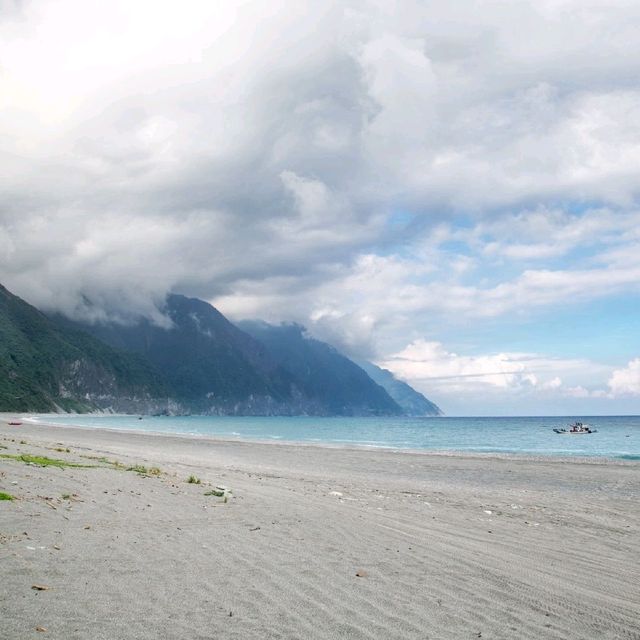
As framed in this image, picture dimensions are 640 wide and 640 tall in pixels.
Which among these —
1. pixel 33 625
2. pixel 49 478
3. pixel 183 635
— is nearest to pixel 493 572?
pixel 183 635

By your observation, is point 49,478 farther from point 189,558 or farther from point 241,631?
point 241,631

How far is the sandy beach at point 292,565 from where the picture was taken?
712cm

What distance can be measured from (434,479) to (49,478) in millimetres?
20339

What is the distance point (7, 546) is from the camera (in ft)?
31.3

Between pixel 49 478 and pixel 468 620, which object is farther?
pixel 49 478

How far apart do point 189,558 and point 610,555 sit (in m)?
9.00

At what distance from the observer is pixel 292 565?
9688 millimetres

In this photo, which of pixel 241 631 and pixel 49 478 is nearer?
pixel 241 631

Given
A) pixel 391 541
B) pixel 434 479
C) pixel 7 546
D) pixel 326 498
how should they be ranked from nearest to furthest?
pixel 7 546, pixel 391 541, pixel 326 498, pixel 434 479

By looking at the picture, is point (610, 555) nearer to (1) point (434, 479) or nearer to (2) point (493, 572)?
(2) point (493, 572)

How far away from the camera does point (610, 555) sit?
12.4 meters

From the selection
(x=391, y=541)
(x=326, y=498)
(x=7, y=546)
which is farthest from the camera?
(x=326, y=498)

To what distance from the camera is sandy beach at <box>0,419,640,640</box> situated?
712 centimetres

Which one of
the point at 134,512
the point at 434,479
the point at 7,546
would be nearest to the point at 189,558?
the point at 7,546
